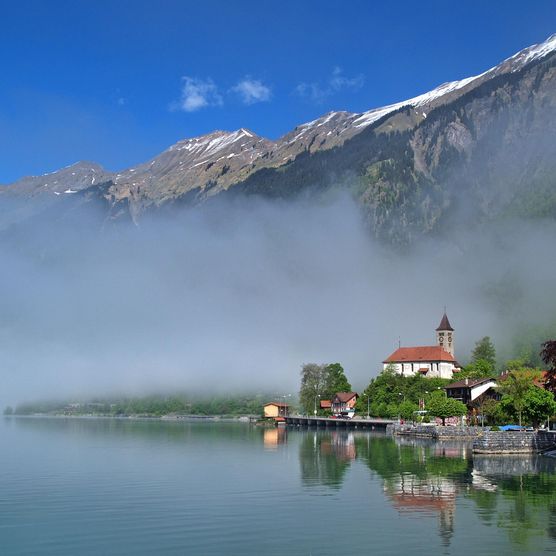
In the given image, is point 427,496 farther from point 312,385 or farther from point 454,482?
point 312,385

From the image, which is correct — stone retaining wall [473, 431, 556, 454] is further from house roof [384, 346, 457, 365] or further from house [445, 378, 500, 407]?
house roof [384, 346, 457, 365]

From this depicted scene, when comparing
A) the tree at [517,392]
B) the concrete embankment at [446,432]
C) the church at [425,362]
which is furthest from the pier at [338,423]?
the tree at [517,392]

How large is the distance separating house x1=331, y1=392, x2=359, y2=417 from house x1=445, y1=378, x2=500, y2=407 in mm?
37518

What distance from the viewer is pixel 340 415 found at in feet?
551

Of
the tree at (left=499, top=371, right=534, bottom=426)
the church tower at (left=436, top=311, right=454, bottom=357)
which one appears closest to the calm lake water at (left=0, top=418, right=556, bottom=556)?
the tree at (left=499, top=371, right=534, bottom=426)

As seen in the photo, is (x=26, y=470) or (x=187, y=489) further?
(x=26, y=470)

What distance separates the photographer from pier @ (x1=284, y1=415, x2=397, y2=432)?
14162 centimetres

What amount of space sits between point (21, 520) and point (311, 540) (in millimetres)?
15921

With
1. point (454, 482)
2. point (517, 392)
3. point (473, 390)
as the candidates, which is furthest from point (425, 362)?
point (454, 482)

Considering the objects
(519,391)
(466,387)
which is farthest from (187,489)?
(466,387)

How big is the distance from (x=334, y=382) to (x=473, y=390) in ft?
179

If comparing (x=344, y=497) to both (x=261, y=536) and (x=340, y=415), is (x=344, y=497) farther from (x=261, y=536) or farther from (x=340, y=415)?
(x=340, y=415)

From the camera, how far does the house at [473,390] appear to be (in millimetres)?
124731

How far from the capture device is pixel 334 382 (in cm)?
17950
